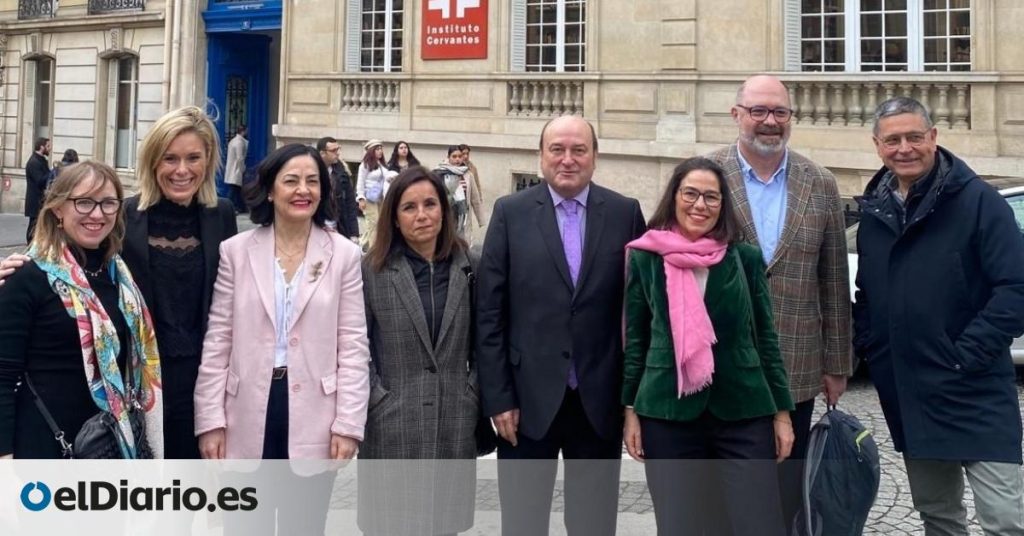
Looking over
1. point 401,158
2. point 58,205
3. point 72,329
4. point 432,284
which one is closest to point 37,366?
point 72,329

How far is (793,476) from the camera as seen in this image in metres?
3.87

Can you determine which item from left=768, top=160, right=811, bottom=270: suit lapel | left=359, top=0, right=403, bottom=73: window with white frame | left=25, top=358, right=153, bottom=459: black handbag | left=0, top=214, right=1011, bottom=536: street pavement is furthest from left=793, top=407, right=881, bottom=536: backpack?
left=359, top=0, right=403, bottom=73: window with white frame

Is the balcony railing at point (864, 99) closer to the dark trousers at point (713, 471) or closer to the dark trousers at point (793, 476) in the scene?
the dark trousers at point (793, 476)

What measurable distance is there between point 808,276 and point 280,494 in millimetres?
2406

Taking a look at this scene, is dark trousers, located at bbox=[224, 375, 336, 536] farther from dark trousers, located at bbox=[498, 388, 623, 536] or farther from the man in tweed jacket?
the man in tweed jacket

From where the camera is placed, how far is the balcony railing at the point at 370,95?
18.0 meters

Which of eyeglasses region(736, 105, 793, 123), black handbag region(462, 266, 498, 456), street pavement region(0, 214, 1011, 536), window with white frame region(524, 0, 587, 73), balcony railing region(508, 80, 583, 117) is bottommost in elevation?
street pavement region(0, 214, 1011, 536)

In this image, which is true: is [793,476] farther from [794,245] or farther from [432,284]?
[432,284]

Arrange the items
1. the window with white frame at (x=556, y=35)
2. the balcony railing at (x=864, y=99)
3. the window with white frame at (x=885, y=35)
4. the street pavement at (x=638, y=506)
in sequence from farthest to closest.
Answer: the window with white frame at (x=556, y=35)
the window with white frame at (x=885, y=35)
the balcony railing at (x=864, y=99)
the street pavement at (x=638, y=506)

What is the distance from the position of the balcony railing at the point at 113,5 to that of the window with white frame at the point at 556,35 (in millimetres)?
10969

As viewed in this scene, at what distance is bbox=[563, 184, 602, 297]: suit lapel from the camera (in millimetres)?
3822

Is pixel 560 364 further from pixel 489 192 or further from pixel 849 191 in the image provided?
pixel 489 192

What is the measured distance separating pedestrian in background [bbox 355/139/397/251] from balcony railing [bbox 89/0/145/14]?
37.7ft

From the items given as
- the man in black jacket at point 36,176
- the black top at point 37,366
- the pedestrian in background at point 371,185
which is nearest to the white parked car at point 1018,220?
the black top at point 37,366
